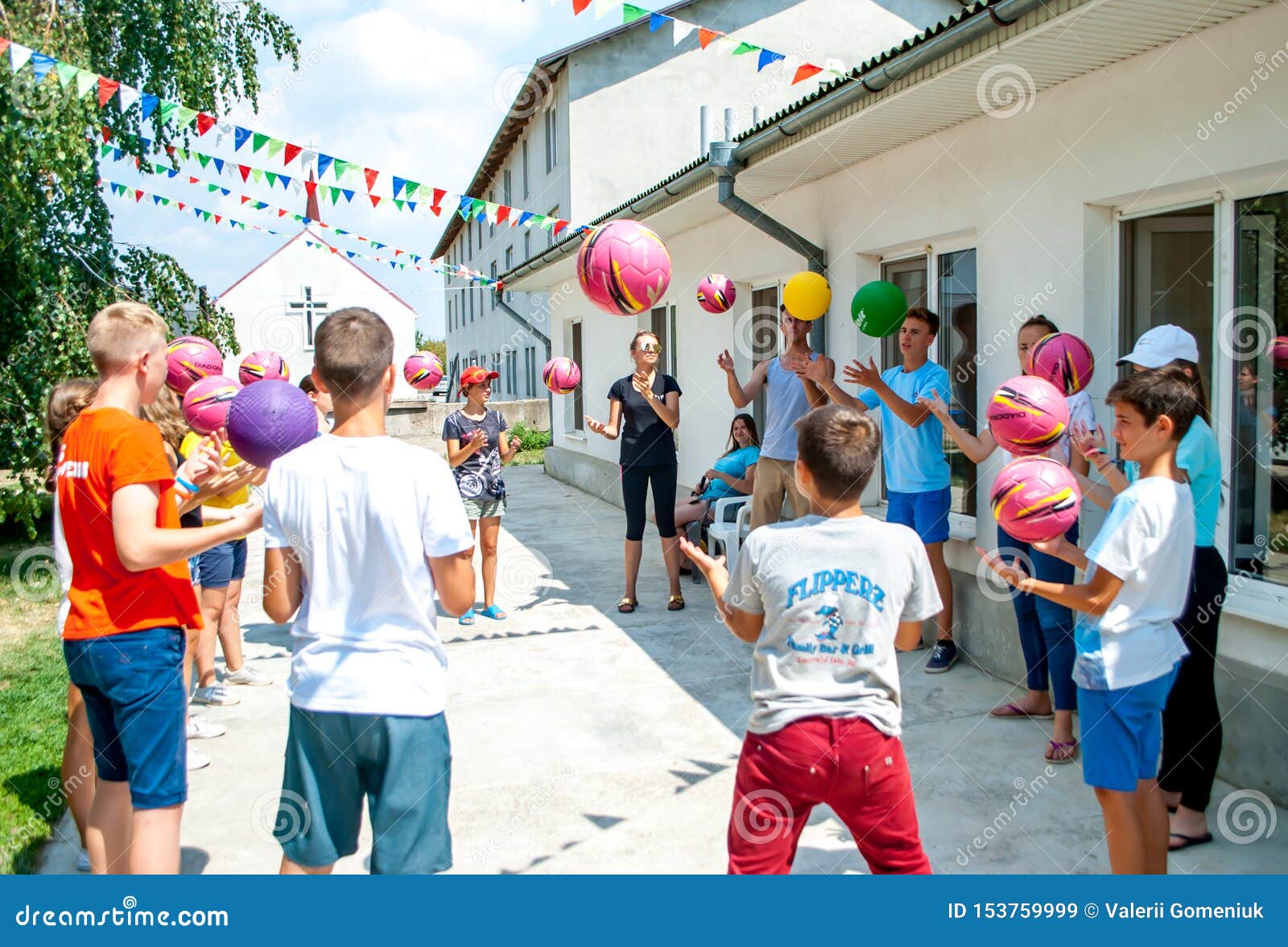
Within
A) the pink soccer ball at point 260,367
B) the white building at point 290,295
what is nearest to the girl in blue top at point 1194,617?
the pink soccer ball at point 260,367

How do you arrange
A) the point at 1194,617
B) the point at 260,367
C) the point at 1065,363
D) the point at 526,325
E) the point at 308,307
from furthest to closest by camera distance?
the point at 308,307 < the point at 526,325 < the point at 260,367 < the point at 1065,363 < the point at 1194,617

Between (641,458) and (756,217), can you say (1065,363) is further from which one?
(641,458)

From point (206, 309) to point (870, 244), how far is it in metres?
7.70

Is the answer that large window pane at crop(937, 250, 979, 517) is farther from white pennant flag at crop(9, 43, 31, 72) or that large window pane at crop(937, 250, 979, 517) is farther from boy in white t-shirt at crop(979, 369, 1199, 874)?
white pennant flag at crop(9, 43, 31, 72)

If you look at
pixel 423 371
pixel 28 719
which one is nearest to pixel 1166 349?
pixel 28 719

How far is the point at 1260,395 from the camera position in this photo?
4043 mm

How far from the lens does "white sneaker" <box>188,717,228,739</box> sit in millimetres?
4812

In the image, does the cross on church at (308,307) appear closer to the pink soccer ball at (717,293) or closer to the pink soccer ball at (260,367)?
the pink soccer ball at (717,293)

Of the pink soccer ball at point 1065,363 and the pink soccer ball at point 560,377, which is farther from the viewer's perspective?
the pink soccer ball at point 560,377

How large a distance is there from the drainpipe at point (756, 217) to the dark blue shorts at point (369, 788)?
17.0ft

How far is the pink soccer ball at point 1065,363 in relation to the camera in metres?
3.99

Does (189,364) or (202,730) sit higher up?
(189,364)

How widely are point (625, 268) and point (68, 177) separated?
17.7 feet

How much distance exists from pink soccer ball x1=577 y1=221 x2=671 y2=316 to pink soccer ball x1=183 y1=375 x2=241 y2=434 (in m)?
2.01
